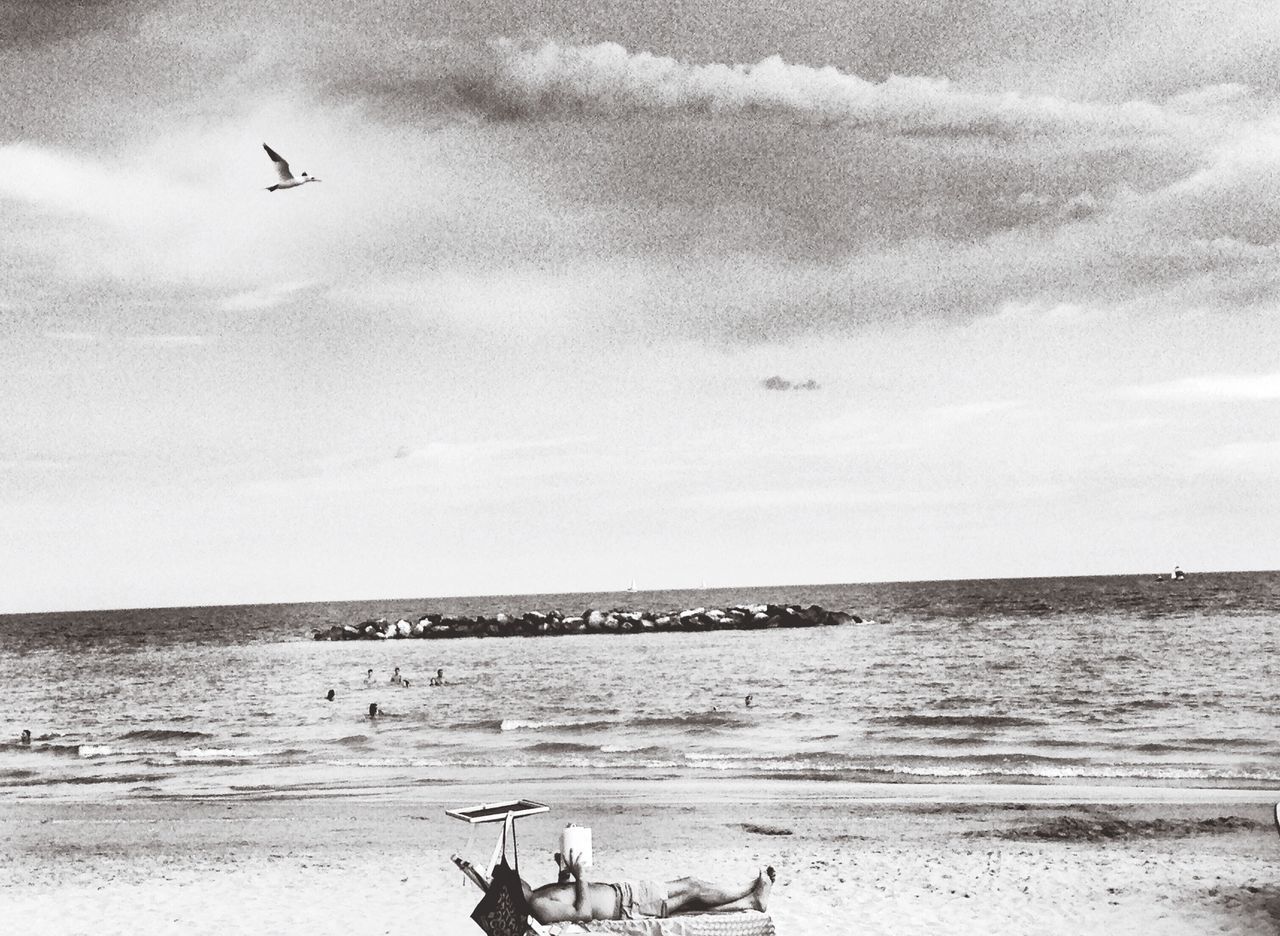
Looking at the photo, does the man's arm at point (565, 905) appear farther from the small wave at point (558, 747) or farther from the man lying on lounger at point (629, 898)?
the small wave at point (558, 747)

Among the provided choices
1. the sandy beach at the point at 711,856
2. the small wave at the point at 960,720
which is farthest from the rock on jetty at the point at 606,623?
the sandy beach at the point at 711,856

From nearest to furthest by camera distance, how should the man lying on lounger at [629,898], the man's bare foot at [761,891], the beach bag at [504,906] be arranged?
the beach bag at [504,906] → the man lying on lounger at [629,898] → the man's bare foot at [761,891]

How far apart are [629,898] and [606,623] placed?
58.7m

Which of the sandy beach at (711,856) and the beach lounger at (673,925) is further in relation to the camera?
the sandy beach at (711,856)

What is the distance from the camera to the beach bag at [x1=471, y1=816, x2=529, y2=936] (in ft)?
22.7

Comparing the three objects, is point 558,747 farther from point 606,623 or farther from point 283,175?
point 606,623

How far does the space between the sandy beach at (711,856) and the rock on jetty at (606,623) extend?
49.4 metres

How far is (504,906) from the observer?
6980 mm

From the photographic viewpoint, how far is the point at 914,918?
9.01m

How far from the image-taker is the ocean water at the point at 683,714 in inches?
722

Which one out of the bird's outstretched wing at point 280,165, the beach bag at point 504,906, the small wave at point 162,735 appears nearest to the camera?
the beach bag at point 504,906

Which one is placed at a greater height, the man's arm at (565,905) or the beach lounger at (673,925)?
the man's arm at (565,905)

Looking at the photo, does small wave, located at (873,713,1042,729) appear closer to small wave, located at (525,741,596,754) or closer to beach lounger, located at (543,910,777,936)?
small wave, located at (525,741,596,754)

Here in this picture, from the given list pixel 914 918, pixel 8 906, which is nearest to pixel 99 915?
pixel 8 906
